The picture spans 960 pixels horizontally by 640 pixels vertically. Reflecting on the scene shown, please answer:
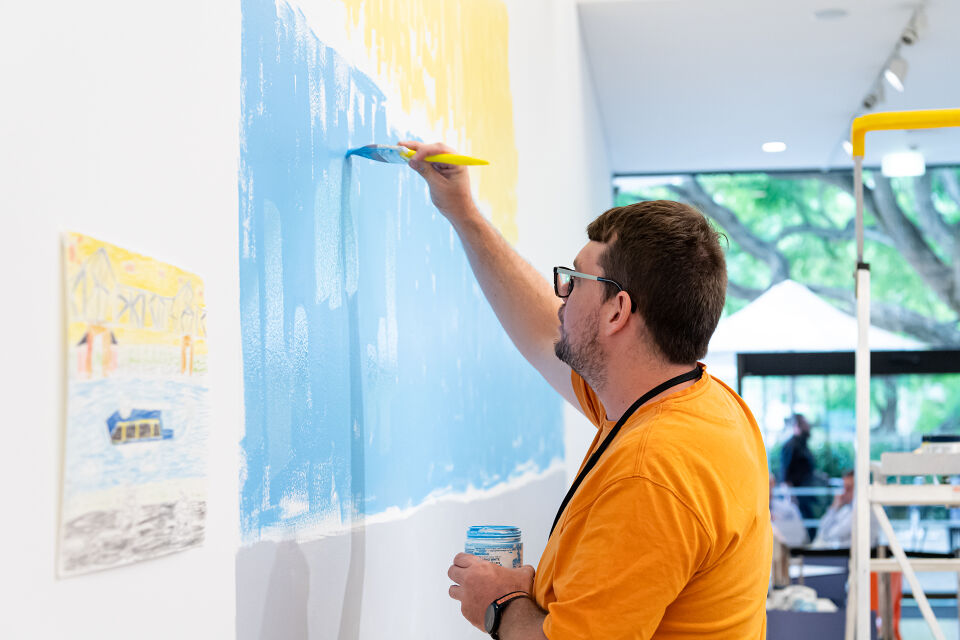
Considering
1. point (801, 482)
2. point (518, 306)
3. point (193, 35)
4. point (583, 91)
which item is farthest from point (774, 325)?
point (193, 35)

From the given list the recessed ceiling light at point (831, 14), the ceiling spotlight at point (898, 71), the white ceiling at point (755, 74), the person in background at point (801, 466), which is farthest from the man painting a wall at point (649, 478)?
the person in background at point (801, 466)

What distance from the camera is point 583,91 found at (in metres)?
4.57

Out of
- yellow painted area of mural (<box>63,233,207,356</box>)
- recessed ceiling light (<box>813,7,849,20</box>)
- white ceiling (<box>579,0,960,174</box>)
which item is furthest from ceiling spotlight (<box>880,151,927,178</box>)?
yellow painted area of mural (<box>63,233,207,356</box>)

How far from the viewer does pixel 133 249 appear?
0.73 meters

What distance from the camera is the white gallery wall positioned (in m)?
0.60

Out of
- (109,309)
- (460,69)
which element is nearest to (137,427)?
(109,309)

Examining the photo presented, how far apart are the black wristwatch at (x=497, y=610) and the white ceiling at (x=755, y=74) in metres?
3.81

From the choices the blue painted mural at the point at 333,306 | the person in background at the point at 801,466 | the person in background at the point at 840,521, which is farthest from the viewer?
the person in background at the point at 801,466

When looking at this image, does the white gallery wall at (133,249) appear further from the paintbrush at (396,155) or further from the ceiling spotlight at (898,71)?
the ceiling spotlight at (898,71)

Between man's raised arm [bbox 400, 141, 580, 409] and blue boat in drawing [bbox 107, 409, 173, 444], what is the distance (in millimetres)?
832

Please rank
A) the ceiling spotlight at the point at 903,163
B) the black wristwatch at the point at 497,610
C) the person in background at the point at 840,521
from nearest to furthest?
the black wristwatch at the point at 497,610, the person in background at the point at 840,521, the ceiling spotlight at the point at 903,163

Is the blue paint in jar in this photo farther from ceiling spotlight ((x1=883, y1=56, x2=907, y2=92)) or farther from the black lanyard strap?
ceiling spotlight ((x1=883, y1=56, x2=907, y2=92))

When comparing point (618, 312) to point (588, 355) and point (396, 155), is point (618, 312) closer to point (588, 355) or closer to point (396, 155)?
point (588, 355)

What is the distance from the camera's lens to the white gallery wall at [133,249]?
60 centimetres
